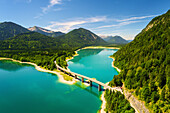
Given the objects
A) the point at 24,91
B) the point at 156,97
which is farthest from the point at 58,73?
the point at 156,97

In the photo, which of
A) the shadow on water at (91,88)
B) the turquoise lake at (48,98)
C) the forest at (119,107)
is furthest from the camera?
the shadow on water at (91,88)

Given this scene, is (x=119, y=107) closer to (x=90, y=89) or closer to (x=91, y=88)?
(x=90, y=89)

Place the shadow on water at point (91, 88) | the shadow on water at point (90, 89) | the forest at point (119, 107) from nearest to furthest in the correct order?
the forest at point (119, 107)
the shadow on water at point (90, 89)
the shadow on water at point (91, 88)

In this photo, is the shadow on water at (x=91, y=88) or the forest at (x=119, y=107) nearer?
the forest at (x=119, y=107)

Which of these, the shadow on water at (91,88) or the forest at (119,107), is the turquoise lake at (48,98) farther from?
the forest at (119,107)

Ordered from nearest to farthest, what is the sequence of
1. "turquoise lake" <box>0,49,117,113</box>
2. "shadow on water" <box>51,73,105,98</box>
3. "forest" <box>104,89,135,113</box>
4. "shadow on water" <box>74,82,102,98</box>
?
1. "forest" <box>104,89,135,113</box>
2. "turquoise lake" <box>0,49,117,113</box>
3. "shadow on water" <box>74,82,102,98</box>
4. "shadow on water" <box>51,73,105,98</box>

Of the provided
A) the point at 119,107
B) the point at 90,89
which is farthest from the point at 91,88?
the point at 119,107

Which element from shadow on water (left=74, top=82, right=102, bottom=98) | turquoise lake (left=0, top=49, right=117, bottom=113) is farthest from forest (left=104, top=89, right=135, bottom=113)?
shadow on water (left=74, top=82, right=102, bottom=98)

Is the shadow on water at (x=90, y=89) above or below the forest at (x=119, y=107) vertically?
below

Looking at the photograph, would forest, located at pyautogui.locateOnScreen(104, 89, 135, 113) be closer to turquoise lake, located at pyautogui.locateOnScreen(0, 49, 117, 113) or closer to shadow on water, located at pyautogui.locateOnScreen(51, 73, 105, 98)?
turquoise lake, located at pyautogui.locateOnScreen(0, 49, 117, 113)

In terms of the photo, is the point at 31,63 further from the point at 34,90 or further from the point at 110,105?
Answer: the point at 110,105

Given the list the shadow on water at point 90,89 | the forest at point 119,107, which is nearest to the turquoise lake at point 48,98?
the shadow on water at point 90,89

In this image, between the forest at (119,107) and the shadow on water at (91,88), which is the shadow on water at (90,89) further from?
the forest at (119,107)
